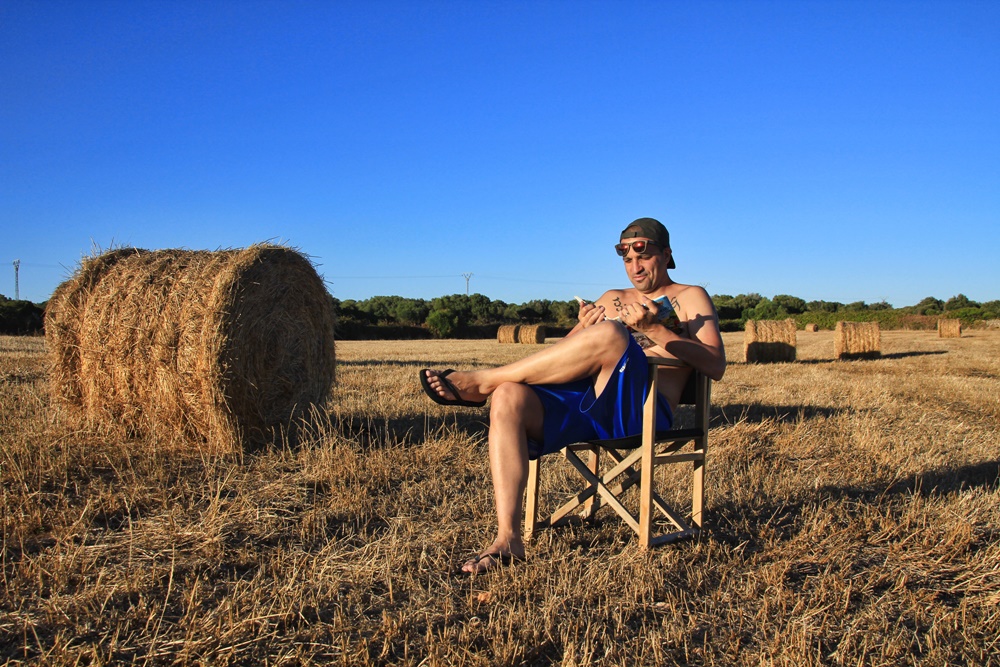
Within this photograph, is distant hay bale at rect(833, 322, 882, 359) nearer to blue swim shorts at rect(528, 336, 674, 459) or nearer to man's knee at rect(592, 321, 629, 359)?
blue swim shorts at rect(528, 336, 674, 459)

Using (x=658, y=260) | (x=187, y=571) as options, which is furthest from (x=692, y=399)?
(x=187, y=571)

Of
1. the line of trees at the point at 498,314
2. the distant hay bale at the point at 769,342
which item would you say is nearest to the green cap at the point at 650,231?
the distant hay bale at the point at 769,342

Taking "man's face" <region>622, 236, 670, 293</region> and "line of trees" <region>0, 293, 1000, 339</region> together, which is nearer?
"man's face" <region>622, 236, 670, 293</region>

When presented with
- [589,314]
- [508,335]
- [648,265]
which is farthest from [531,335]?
[589,314]

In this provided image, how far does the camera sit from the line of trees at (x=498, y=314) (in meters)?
35.5

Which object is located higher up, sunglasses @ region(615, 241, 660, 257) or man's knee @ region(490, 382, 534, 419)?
sunglasses @ region(615, 241, 660, 257)

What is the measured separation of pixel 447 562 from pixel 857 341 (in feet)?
53.1

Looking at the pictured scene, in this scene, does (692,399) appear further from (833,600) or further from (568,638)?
(568,638)

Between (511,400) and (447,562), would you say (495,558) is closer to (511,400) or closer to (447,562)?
(447,562)

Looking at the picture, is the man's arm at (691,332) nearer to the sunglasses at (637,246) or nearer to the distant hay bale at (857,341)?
the sunglasses at (637,246)

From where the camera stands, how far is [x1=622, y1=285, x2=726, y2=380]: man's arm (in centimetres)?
327

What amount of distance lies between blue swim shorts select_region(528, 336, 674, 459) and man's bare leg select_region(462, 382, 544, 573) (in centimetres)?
6

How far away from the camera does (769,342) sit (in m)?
15.9

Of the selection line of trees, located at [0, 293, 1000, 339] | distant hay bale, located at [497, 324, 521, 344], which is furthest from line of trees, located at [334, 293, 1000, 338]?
distant hay bale, located at [497, 324, 521, 344]
